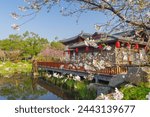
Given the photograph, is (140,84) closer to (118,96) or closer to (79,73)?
(118,96)

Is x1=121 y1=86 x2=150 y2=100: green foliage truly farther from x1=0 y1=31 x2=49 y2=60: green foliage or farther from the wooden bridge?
x1=0 y1=31 x2=49 y2=60: green foliage

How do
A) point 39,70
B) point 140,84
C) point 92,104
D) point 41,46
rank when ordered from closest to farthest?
point 92,104 → point 140,84 → point 39,70 → point 41,46

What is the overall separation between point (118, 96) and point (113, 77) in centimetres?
923

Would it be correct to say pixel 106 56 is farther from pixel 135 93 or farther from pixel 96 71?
pixel 96 71

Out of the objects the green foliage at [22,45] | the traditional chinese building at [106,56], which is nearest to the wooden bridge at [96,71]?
the traditional chinese building at [106,56]

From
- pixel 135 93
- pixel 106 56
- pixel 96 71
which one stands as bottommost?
pixel 135 93

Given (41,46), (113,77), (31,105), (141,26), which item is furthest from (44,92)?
(41,46)

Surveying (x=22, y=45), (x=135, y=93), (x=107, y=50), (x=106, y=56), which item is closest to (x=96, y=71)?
(x=135, y=93)

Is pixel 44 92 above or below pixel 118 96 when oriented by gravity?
below

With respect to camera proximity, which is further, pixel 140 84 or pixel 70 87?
pixel 70 87

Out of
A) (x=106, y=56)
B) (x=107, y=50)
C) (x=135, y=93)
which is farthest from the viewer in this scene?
(x=135, y=93)

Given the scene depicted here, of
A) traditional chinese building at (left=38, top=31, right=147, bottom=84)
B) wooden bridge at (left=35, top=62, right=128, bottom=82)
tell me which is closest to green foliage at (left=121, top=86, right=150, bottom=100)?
traditional chinese building at (left=38, top=31, right=147, bottom=84)

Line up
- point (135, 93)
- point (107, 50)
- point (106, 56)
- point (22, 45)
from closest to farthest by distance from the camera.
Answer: point (106, 56), point (107, 50), point (135, 93), point (22, 45)

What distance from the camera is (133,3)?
147 inches
